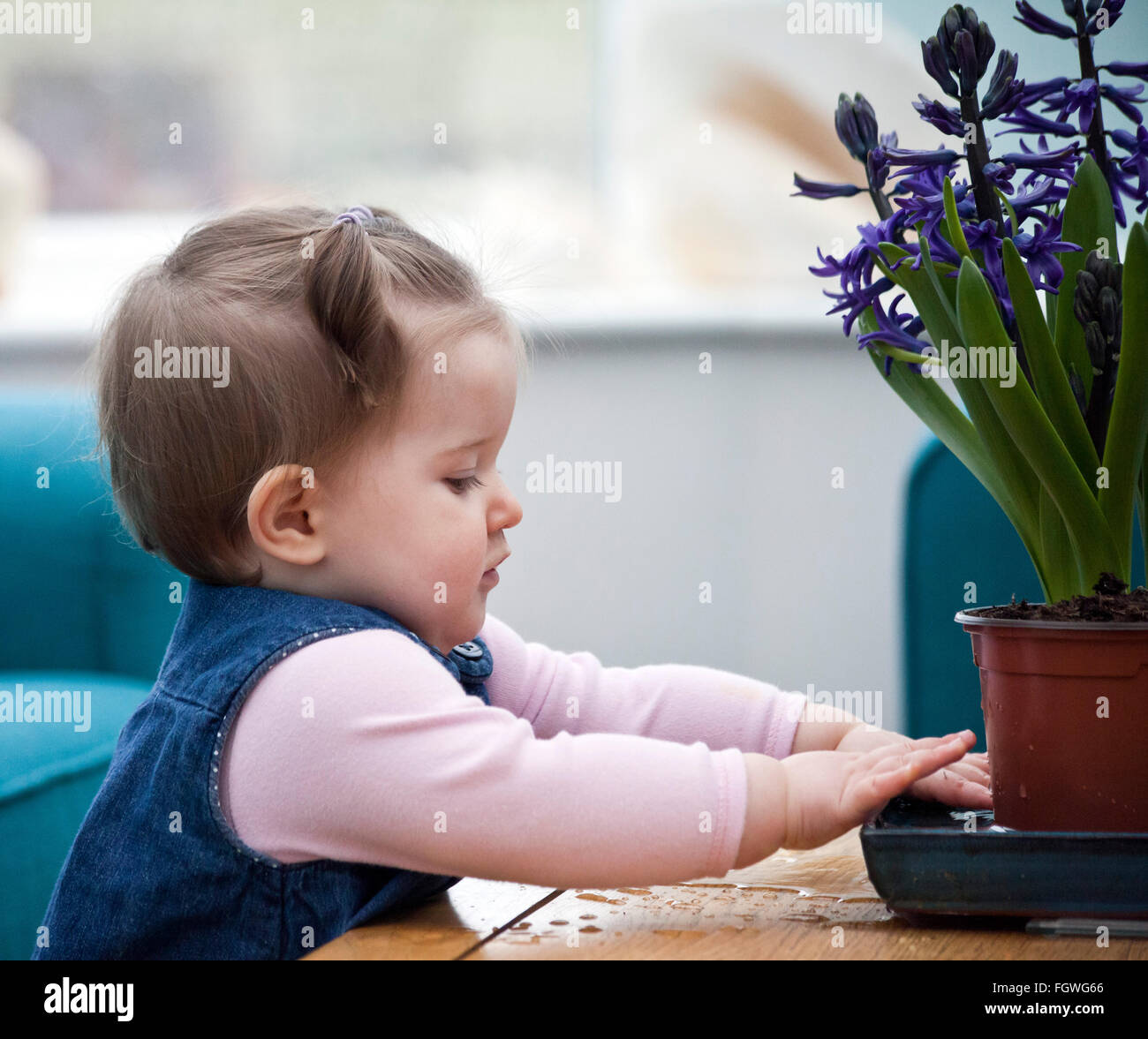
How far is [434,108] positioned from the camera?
2.39 m

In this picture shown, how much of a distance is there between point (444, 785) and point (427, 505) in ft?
0.59

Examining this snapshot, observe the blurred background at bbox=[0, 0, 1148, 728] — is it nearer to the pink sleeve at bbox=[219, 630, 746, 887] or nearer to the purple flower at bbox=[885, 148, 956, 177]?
the purple flower at bbox=[885, 148, 956, 177]

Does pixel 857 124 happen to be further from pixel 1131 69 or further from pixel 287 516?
pixel 287 516

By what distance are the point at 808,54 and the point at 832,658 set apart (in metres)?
1.08

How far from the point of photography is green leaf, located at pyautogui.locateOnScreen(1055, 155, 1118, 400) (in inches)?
26.6

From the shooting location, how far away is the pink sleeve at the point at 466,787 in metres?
0.59

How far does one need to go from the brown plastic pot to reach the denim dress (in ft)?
1.04

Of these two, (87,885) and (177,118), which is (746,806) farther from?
(177,118)

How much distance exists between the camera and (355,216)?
76 cm

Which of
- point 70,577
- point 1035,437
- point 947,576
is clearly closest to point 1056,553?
point 1035,437

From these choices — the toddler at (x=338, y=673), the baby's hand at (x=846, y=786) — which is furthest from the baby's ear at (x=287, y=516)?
the baby's hand at (x=846, y=786)

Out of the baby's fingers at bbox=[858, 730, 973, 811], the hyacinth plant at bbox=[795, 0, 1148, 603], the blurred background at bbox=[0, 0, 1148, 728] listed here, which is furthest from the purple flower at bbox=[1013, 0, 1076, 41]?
the blurred background at bbox=[0, 0, 1148, 728]

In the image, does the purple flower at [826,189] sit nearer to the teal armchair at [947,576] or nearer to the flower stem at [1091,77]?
the flower stem at [1091,77]

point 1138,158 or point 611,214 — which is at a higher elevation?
point 611,214
